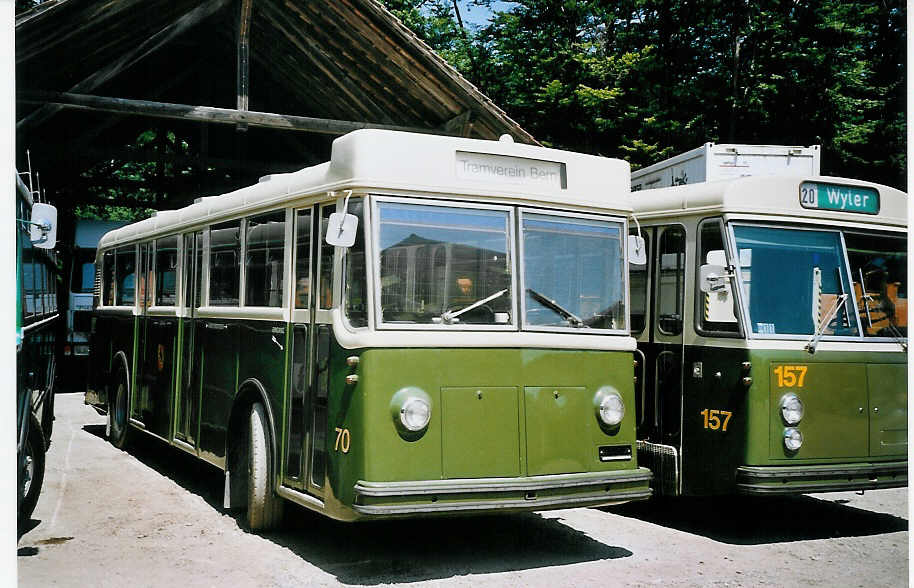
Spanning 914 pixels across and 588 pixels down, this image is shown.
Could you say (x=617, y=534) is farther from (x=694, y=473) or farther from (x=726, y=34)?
(x=726, y=34)

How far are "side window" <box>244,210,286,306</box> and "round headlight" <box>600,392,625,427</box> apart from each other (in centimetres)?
251

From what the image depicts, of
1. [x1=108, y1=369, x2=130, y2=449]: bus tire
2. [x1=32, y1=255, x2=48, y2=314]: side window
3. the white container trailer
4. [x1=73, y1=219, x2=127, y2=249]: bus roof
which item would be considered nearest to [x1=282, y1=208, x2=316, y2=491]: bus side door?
[x1=32, y1=255, x2=48, y2=314]: side window

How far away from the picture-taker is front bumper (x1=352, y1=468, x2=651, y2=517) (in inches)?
239

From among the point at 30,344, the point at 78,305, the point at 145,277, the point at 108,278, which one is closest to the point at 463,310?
the point at 30,344

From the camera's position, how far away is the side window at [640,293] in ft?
28.5

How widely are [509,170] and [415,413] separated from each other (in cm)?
181

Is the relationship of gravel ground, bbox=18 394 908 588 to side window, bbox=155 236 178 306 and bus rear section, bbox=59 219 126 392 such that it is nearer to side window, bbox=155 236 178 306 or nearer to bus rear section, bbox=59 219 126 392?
side window, bbox=155 236 178 306

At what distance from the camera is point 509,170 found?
6.82 m

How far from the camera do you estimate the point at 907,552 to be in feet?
24.3

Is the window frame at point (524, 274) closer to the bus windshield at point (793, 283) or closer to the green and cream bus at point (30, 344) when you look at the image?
the bus windshield at point (793, 283)

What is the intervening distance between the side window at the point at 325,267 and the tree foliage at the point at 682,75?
12.3 m

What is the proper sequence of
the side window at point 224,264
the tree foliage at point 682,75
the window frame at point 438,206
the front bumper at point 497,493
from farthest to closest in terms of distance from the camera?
the tree foliage at point 682,75
the side window at point 224,264
the window frame at point 438,206
the front bumper at point 497,493

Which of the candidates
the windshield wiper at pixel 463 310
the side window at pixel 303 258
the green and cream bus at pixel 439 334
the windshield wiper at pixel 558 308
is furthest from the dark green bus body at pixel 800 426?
the side window at pixel 303 258
